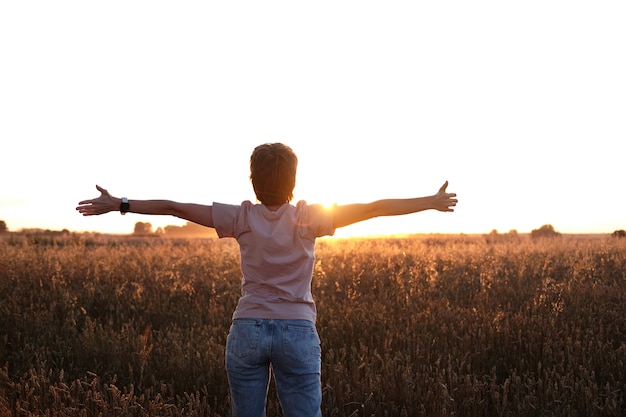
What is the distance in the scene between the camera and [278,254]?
8.86 ft

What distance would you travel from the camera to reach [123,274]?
9578mm

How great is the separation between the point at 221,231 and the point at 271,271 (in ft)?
1.06

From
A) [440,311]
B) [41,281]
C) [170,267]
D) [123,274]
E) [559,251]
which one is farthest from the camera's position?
[559,251]

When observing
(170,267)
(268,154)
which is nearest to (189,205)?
(268,154)

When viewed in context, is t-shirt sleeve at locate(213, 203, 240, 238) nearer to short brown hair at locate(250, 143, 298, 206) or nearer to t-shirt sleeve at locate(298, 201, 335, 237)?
short brown hair at locate(250, 143, 298, 206)

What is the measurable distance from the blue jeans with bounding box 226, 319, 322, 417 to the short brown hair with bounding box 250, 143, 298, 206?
22.7 inches

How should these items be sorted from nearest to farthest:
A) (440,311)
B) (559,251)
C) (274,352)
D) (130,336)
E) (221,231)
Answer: (274,352) < (221,231) < (130,336) < (440,311) < (559,251)

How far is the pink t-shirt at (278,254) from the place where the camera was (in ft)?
8.65

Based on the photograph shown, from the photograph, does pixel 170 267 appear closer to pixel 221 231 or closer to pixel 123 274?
pixel 123 274

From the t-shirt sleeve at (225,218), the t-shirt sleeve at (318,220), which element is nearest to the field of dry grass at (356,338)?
the t-shirt sleeve at (225,218)

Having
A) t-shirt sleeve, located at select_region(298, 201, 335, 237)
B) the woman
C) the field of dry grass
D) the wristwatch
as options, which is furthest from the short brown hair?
the field of dry grass

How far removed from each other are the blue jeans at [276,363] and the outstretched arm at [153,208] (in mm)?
545

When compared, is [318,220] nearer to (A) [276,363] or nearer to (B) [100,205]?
(A) [276,363]

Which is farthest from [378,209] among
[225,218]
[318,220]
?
[225,218]
